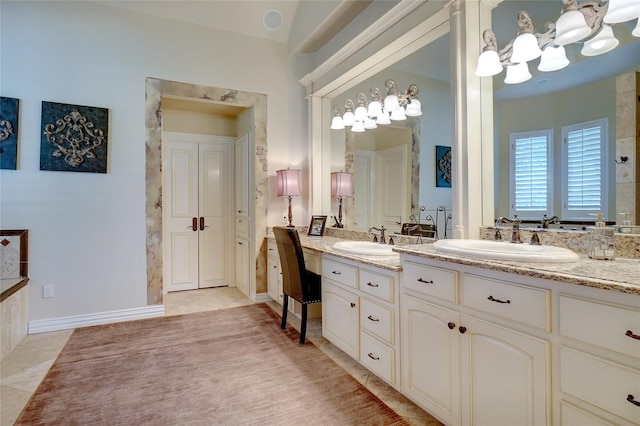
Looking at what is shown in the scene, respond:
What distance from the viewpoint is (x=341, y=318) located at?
2395 mm

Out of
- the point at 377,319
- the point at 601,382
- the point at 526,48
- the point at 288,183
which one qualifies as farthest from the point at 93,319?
the point at 526,48

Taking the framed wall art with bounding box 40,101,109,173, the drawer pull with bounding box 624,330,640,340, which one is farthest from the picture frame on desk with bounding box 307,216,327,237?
the drawer pull with bounding box 624,330,640,340

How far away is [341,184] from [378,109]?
0.89m

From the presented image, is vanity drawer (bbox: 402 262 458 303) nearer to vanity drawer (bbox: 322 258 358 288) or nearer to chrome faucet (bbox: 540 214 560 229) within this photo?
vanity drawer (bbox: 322 258 358 288)

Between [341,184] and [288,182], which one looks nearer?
[341,184]

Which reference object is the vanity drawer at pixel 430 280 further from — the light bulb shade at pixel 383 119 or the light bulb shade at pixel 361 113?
the light bulb shade at pixel 361 113

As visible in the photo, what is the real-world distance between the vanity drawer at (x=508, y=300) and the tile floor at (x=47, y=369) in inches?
31.0

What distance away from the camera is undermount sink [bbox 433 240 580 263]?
1332mm

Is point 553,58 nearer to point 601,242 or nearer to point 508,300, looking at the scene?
point 601,242

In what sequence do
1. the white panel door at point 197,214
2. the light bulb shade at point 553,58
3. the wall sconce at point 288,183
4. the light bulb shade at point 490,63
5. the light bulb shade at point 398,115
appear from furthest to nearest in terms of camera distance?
1. the white panel door at point 197,214
2. the wall sconce at point 288,183
3. the light bulb shade at point 398,115
4. the light bulb shade at point 490,63
5. the light bulb shade at point 553,58

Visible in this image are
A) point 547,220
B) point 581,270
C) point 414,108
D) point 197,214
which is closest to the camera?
point 581,270

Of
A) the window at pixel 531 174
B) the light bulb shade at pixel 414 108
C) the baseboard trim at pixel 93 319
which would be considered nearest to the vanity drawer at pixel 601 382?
the window at pixel 531 174

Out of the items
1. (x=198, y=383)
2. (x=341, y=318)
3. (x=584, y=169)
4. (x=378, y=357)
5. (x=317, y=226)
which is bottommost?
(x=198, y=383)

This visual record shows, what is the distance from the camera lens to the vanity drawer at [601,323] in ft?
3.24
